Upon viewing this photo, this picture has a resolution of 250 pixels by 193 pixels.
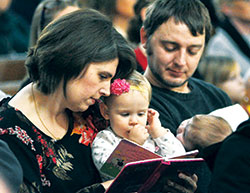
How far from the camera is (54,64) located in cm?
230

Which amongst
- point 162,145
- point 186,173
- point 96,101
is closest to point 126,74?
point 96,101

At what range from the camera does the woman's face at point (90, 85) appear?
2.33 meters

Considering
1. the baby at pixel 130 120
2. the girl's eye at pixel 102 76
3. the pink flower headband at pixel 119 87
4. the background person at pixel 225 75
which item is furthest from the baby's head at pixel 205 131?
the background person at pixel 225 75

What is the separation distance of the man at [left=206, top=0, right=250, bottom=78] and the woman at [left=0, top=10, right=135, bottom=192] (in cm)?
305

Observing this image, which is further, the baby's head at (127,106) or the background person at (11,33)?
the background person at (11,33)

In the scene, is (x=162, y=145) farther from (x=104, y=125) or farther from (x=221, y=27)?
(x=221, y=27)

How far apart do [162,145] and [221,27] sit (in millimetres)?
3348

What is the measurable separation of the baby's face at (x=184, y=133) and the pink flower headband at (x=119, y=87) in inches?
14.7

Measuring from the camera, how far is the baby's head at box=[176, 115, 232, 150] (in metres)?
2.44

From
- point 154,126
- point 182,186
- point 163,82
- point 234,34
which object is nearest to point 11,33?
point 234,34

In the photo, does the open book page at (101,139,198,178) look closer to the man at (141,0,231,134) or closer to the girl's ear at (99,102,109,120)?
the girl's ear at (99,102,109,120)

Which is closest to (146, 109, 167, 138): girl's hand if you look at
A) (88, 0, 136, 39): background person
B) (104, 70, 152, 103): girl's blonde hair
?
(104, 70, 152, 103): girl's blonde hair

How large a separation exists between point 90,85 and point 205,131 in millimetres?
610

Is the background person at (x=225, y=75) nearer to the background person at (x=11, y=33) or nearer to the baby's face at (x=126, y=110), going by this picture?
the background person at (x=11, y=33)
